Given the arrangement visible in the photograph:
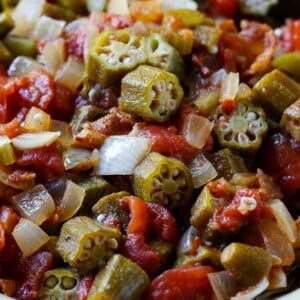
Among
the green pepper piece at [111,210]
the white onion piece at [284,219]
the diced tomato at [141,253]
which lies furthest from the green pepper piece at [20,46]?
the white onion piece at [284,219]

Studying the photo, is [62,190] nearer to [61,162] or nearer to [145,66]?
[61,162]

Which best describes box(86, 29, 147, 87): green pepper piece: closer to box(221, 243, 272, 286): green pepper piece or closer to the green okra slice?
the green okra slice

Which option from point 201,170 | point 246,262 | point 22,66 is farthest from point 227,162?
point 22,66

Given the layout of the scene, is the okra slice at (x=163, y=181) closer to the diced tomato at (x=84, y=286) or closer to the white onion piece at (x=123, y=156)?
the white onion piece at (x=123, y=156)

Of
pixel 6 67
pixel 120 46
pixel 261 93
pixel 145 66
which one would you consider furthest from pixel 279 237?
pixel 6 67

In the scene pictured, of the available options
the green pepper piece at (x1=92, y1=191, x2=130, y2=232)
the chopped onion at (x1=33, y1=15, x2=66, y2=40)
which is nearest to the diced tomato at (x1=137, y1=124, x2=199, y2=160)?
the green pepper piece at (x1=92, y1=191, x2=130, y2=232)
